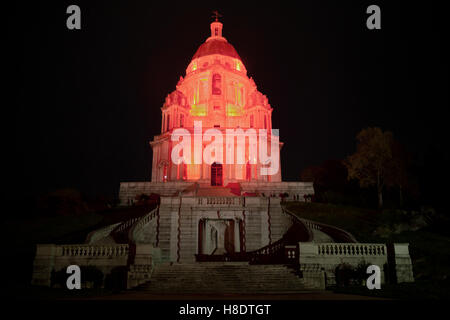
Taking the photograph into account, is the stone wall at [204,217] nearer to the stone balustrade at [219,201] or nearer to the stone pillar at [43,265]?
the stone balustrade at [219,201]

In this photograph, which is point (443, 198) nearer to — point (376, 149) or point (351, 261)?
point (376, 149)

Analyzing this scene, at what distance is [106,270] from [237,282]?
683cm

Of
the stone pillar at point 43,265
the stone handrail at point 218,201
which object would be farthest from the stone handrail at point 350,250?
the stone pillar at point 43,265

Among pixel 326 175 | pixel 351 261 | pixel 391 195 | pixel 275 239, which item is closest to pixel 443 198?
pixel 391 195

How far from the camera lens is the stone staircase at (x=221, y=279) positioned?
17766 millimetres

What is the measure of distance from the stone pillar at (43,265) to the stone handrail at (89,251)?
1.66ft

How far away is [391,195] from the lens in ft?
160

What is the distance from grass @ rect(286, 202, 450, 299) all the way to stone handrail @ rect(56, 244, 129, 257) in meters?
11.1

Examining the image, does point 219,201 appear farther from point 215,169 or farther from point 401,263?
point 215,169

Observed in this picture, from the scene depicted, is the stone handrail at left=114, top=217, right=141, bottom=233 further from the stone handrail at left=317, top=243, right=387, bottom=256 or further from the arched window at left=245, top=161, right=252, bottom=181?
the arched window at left=245, top=161, right=252, bottom=181

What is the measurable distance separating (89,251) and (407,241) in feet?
65.2

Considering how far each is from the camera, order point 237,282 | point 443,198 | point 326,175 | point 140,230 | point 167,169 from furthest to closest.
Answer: point 326,175 < point 167,169 < point 443,198 < point 140,230 < point 237,282

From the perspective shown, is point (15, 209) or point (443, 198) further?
point (443, 198)

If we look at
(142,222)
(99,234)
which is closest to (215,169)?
(142,222)
